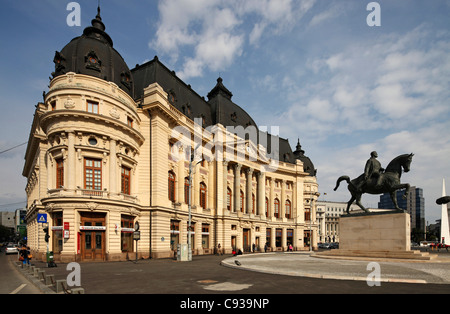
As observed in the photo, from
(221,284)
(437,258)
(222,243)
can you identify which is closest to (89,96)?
(221,284)

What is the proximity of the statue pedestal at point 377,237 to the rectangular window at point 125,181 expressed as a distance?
23.2 m

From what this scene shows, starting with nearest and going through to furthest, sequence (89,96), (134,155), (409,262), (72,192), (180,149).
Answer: (409,262) → (72,192) → (89,96) → (134,155) → (180,149)

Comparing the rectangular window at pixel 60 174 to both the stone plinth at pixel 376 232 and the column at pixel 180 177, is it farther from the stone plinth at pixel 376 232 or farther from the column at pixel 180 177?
the stone plinth at pixel 376 232

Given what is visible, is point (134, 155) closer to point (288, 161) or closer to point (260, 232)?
point (260, 232)

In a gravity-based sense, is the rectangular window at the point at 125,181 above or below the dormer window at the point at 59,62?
below

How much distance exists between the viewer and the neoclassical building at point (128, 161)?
29234 millimetres

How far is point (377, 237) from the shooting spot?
26.2 m

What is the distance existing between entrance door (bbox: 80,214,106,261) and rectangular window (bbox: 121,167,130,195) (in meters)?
4.31

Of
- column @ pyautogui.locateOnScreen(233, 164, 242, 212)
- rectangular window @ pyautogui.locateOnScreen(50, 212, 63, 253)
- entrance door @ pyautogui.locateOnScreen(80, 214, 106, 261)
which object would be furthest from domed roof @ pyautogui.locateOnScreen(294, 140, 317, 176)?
rectangular window @ pyautogui.locateOnScreen(50, 212, 63, 253)

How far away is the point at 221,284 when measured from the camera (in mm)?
13461

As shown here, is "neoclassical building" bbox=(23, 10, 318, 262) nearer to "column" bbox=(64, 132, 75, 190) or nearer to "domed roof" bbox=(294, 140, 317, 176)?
"column" bbox=(64, 132, 75, 190)

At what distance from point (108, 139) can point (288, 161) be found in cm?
4979

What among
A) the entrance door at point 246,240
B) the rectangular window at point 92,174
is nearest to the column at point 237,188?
the entrance door at point 246,240

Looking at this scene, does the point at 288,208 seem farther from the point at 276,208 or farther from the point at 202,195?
the point at 202,195
